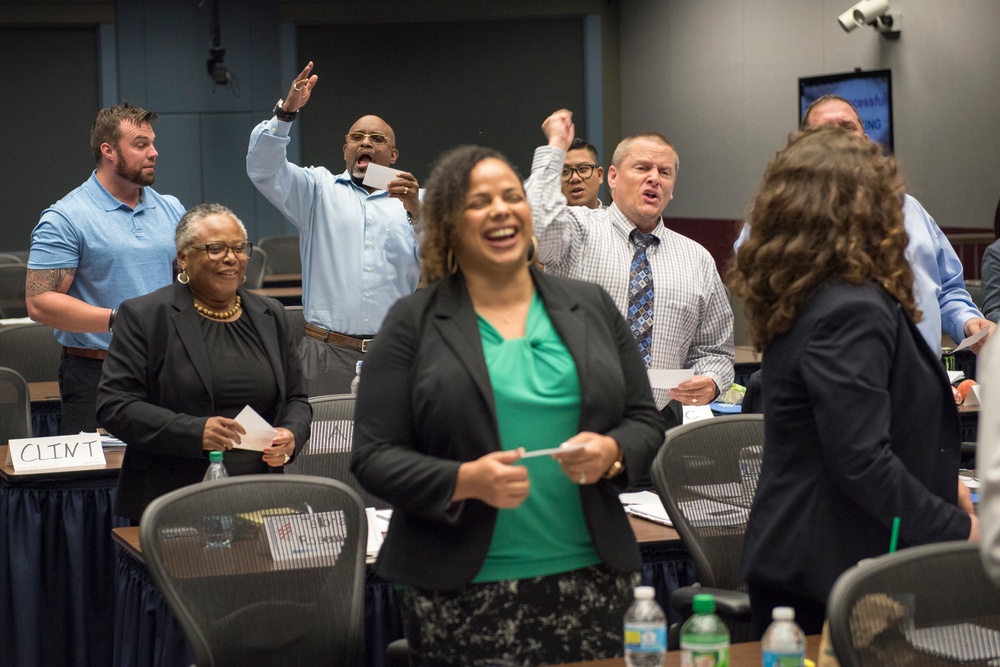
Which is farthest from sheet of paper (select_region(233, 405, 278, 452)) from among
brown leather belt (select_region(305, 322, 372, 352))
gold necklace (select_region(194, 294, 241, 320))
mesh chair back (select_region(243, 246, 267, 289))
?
mesh chair back (select_region(243, 246, 267, 289))

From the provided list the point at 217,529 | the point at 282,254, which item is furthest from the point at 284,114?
the point at 282,254

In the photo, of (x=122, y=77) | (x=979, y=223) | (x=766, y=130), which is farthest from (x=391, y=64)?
(x=979, y=223)

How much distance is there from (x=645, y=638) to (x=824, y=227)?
30.0 inches

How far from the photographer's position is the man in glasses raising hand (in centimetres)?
469

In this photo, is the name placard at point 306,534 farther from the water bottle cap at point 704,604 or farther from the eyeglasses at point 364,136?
the eyeglasses at point 364,136

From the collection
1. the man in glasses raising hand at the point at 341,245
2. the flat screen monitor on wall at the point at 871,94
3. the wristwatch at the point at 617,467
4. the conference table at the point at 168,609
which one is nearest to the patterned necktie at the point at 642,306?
the conference table at the point at 168,609

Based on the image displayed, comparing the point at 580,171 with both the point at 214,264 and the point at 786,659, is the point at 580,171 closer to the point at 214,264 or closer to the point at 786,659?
the point at 214,264

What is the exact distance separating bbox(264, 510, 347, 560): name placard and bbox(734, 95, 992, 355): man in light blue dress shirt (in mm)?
1309

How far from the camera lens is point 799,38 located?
Answer: 10.3m

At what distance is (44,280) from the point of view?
457cm

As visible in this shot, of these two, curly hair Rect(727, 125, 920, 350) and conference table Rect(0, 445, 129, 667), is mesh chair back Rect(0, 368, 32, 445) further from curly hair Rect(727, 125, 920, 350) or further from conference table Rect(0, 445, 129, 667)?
curly hair Rect(727, 125, 920, 350)

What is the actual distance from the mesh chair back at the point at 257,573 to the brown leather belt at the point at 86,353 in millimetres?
1971

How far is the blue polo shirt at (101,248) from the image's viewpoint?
182 inches

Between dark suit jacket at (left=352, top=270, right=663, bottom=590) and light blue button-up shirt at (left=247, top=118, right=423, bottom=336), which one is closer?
dark suit jacket at (left=352, top=270, right=663, bottom=590)
